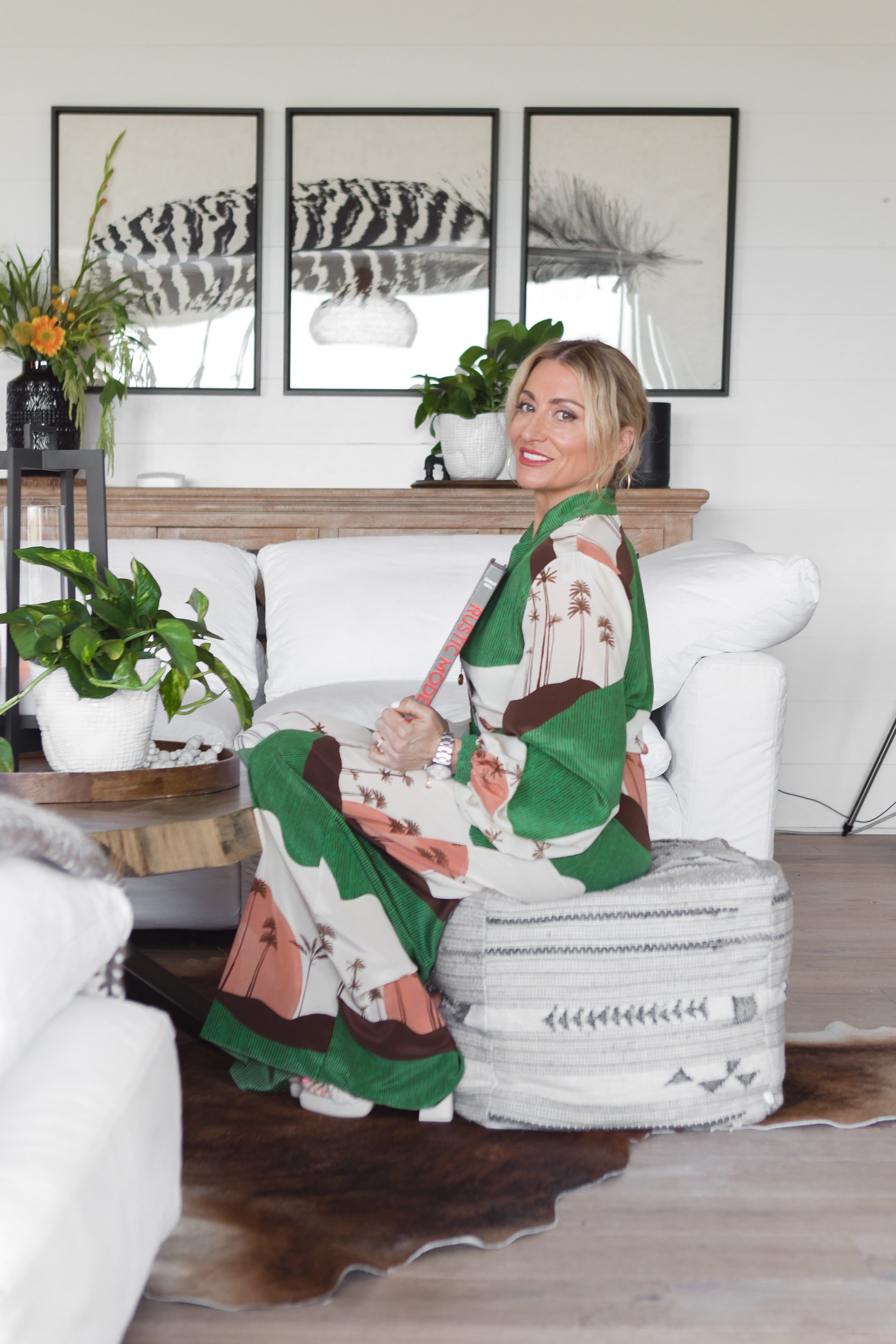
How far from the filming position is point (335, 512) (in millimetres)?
3312

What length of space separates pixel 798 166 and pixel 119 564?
7.93 feet

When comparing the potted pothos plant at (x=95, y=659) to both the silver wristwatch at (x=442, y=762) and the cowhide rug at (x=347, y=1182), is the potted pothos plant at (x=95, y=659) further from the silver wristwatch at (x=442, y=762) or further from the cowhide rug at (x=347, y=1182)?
the cowhide rug at (x=347, y=1182)

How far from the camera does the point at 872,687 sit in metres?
3.75

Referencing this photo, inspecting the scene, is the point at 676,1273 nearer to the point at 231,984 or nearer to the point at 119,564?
the point at 231,984

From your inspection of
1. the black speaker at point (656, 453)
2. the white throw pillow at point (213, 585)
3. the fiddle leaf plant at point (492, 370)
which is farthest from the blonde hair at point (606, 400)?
the black speaker at point (656, 453)

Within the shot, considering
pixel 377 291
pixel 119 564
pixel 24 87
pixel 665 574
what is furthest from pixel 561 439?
pixel 24 87

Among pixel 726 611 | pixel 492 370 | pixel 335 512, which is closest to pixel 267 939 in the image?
pixel 726 611

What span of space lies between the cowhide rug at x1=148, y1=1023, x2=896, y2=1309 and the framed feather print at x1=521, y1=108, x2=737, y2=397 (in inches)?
95.9

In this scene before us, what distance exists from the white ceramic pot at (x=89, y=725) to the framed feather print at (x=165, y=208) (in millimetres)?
2291

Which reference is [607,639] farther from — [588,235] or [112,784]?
[588,235]

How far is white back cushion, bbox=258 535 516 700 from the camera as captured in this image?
2.64 metres

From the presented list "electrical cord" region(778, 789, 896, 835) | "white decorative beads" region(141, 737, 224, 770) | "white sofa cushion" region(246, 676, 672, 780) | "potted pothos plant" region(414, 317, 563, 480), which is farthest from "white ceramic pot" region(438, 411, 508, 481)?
"white decorative beads" region(141, 737, 224, 770)

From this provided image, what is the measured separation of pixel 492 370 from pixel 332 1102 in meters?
2.17

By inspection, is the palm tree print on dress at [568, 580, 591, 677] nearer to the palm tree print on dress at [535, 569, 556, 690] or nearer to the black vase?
the palm tree print on dress at [535, 569, 556, 690]
